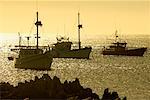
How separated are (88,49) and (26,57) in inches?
1372

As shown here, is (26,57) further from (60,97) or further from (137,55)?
(137,55)

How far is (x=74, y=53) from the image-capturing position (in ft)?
360

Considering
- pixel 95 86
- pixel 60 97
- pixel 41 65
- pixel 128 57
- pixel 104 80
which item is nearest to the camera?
pixel 60 97

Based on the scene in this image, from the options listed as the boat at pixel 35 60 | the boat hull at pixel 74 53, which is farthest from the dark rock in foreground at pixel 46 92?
the boat hull at pixel 74 53

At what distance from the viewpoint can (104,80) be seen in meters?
60.5

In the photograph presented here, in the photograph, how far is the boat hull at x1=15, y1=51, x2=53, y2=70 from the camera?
71312 millimetres

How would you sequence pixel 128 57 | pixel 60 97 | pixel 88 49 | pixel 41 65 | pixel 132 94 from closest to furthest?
1. pixel 60 97
2. pixel 132 94
3. pixel 41 65
4. pixel 88 49
5. pixel 128 57

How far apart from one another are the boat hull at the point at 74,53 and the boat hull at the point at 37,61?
33162mm

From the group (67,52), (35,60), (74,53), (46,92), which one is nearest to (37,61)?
(35,60)

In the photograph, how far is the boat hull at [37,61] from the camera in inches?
2808

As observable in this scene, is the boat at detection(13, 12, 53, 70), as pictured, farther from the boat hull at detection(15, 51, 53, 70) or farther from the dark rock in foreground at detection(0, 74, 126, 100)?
the dark rock in foreground at detection(0, 74, 126, 100)

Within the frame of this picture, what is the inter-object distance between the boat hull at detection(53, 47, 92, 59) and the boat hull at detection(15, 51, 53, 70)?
33162 mm

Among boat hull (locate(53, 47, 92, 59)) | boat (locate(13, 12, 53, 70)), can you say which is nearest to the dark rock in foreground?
boat (locate(13, 12, 53, 70))

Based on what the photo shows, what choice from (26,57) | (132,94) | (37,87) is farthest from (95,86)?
(26,57)
